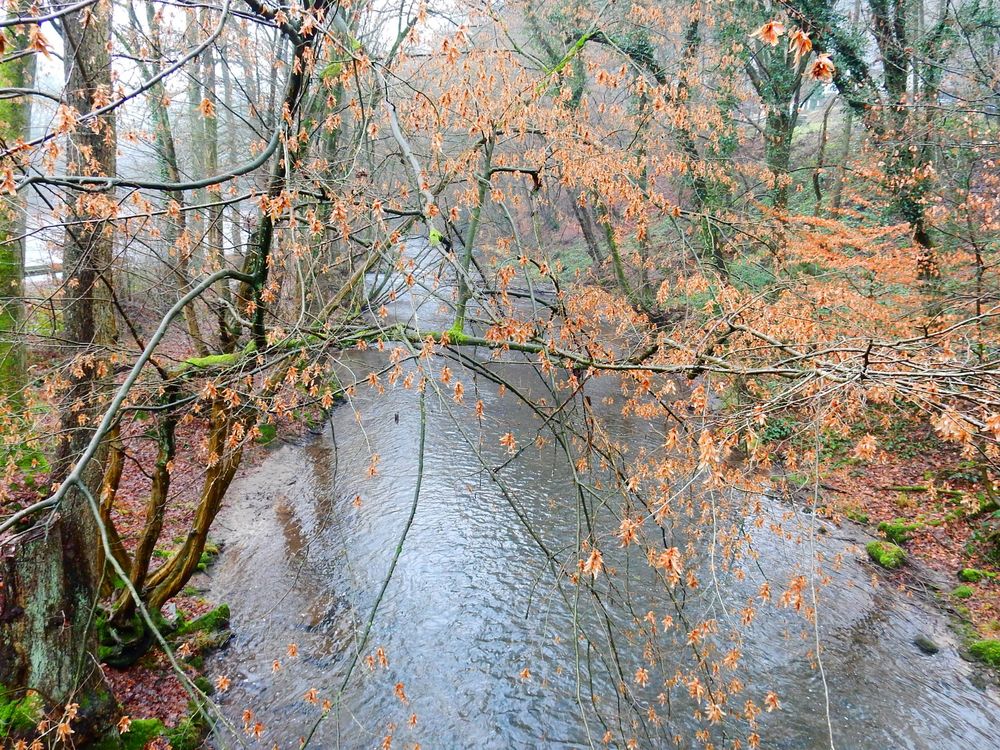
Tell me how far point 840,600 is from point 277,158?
8441mm

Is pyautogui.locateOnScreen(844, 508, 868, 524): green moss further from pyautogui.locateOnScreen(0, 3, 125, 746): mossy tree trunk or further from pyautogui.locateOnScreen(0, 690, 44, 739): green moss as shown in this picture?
pyautogui.locateOnScreen(0, 690, 44, 739): green moss

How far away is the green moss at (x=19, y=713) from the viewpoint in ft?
12.3

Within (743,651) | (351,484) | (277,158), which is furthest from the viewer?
(351,484)

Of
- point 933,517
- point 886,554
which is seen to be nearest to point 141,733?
point 886,554

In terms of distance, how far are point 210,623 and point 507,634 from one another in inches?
140

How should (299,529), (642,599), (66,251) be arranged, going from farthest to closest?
(299,529) → (642,599) → (66,251)

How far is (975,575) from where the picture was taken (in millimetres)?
7461

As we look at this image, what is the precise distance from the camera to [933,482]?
9.14 meters

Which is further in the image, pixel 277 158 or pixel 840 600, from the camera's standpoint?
pixel 840 600

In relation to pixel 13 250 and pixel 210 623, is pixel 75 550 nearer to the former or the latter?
pixel 210 623

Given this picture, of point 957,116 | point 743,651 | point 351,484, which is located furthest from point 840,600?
point 957,116

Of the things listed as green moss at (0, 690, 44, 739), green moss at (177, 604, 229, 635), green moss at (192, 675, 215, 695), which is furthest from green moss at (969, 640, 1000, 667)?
green moss at (0, 690, 44, 739)

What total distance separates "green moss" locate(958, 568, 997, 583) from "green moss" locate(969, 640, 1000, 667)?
50.1 inches

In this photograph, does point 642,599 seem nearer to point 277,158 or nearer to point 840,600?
point 840,600
